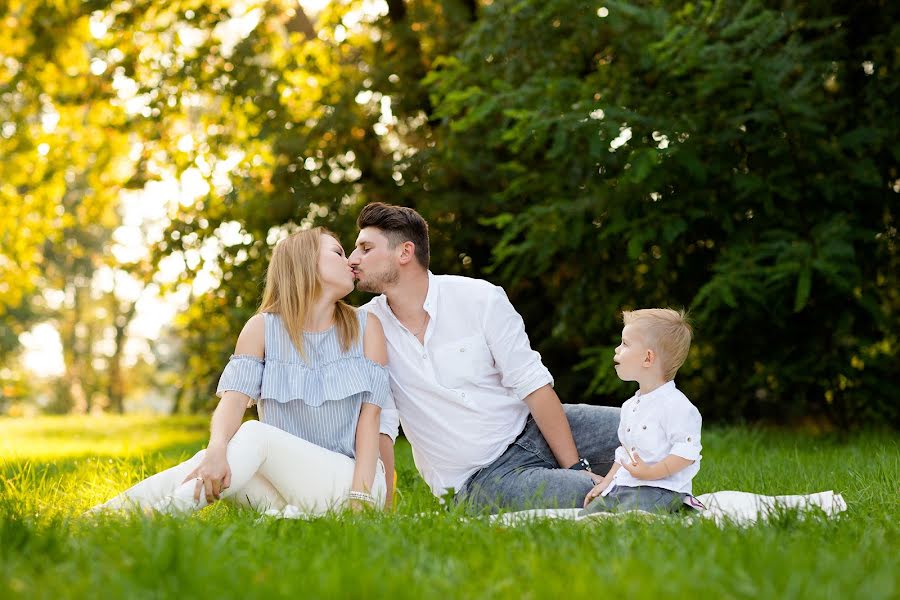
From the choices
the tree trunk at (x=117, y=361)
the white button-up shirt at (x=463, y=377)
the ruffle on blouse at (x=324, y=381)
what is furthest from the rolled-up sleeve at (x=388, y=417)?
the tree trunk at (x=117, y=361)

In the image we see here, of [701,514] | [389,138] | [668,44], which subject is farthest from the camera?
[389,138]

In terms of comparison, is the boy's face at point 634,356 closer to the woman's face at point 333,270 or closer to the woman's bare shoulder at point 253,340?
the woman's face at point 333,270

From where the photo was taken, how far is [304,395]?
4.05m

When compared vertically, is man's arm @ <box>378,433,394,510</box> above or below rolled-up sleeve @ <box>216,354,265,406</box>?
below

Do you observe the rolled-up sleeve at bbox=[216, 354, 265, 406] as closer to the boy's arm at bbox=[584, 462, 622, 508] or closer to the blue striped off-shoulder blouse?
the blue striped off-shoulder blouse

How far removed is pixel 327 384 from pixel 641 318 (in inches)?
52.1

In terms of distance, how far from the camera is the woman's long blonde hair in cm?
411

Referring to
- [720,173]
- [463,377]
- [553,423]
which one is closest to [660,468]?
[553,423]

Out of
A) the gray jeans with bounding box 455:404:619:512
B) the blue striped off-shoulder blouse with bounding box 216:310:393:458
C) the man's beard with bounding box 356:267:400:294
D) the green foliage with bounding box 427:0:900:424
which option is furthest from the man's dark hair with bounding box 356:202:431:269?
the green foliage with bounding box 427:0:900:424

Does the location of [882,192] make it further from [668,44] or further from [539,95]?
[539,95]

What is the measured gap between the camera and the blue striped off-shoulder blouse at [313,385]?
4.03 meters

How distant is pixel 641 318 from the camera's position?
12.2 feet

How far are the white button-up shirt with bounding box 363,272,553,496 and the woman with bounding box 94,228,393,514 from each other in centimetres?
17

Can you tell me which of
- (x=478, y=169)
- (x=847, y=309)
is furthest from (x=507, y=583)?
(x=478, y=169)
